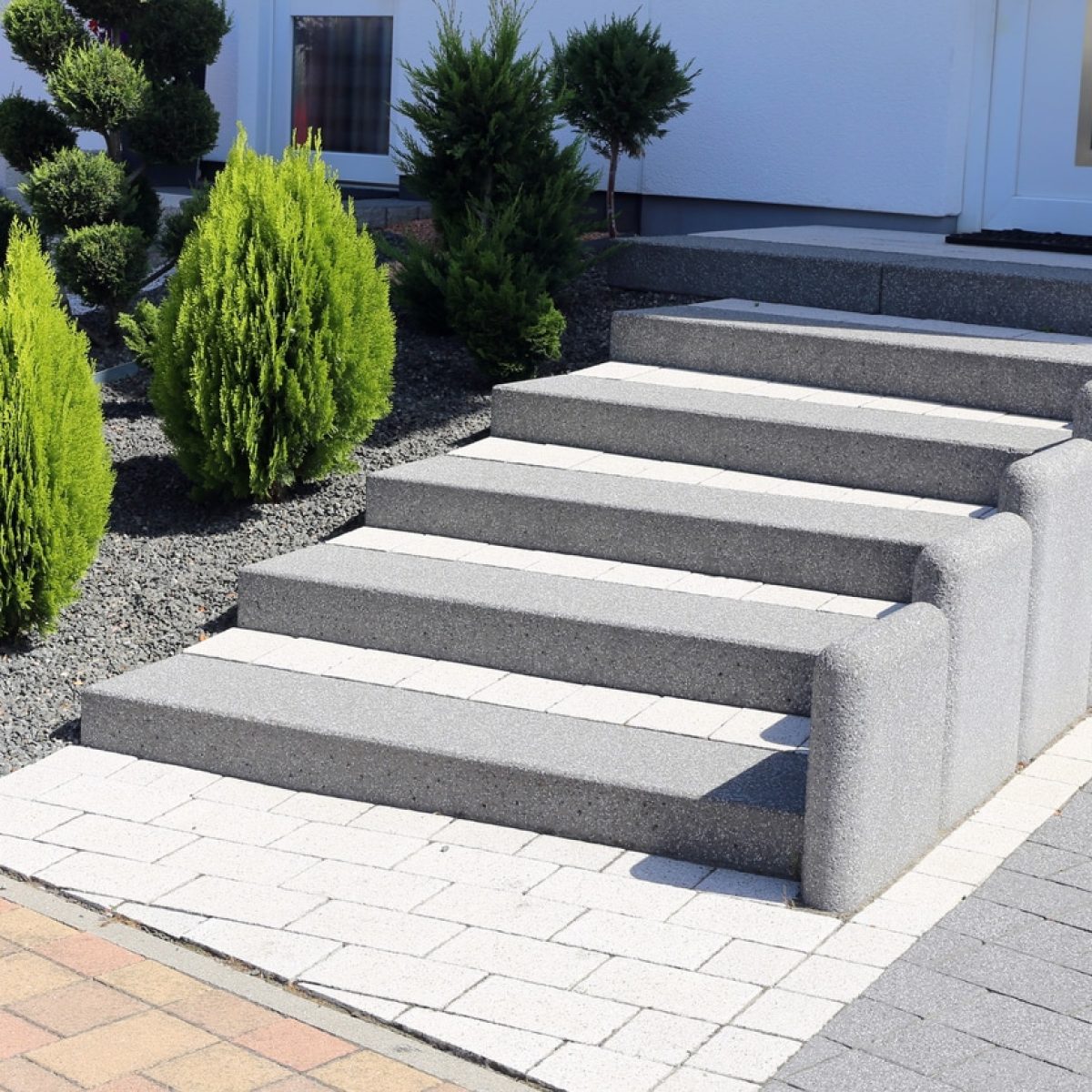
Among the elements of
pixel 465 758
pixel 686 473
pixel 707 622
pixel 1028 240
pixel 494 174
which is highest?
pixel 494 174

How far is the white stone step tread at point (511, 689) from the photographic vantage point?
215 inches

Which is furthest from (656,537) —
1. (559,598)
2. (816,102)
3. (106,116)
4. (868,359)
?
(816,102)

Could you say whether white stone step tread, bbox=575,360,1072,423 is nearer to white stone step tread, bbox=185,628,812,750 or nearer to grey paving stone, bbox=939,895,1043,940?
white stone step tread, bbox=185,628,812,750

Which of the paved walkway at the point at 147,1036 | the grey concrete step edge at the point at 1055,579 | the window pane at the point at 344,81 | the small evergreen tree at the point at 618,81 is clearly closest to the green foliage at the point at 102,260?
the small evergreen tree at the point at 618,81

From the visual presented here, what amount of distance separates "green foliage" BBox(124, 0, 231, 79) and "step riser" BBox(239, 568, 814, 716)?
3.91m

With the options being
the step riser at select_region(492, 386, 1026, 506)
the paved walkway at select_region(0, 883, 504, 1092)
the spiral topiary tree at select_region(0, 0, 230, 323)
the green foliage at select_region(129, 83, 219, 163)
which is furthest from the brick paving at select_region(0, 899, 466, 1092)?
the green foliage at select_region(129, 83, 219, 163)

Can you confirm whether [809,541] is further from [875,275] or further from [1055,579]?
[875,275]

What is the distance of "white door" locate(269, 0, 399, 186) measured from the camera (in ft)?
40.8

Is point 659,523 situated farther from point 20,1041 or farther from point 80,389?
point 20,1041

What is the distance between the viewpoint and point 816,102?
10.4m

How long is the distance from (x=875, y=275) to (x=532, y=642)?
145 inches

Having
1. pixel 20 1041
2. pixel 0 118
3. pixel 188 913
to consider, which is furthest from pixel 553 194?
pixel 20 1041

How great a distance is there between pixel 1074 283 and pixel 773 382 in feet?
5.19

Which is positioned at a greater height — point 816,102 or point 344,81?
point 344,81
